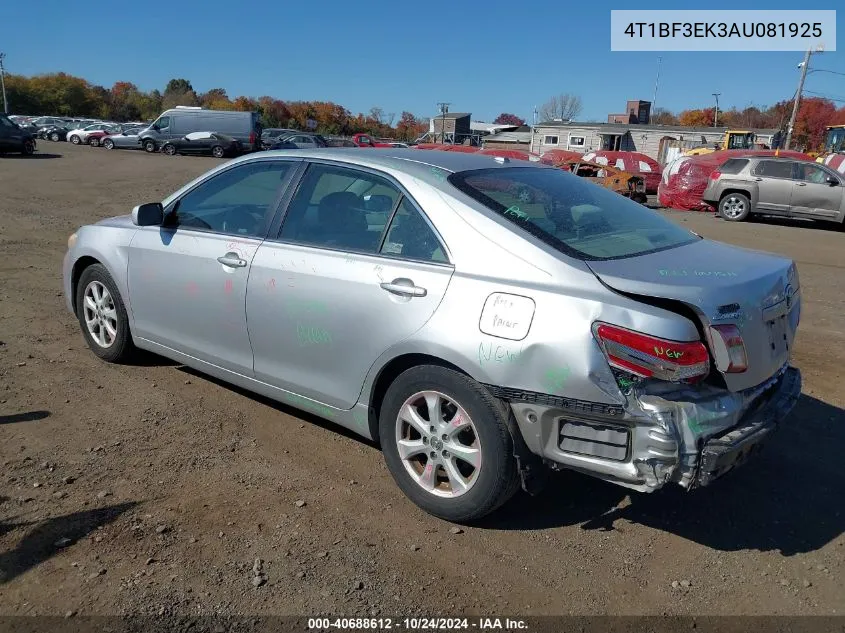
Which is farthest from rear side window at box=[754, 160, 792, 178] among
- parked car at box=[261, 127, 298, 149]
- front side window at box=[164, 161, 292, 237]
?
parked car at box=[261, 127, 298, 149]

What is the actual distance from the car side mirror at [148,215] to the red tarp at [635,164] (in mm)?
22134

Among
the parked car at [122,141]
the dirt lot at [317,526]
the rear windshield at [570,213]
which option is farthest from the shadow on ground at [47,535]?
the parked car at [122,141]

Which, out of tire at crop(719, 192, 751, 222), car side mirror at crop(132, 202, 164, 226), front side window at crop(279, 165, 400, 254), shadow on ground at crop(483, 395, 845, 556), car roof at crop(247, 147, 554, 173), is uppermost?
car roof at crop(247, 147, 554, 173)

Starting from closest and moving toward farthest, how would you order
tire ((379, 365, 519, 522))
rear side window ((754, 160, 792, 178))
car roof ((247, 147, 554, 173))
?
tire ((379, 365, 519, 522)), car roof ((247, 147, 554, 173)), rear side window ((754, 160, 792, 178))

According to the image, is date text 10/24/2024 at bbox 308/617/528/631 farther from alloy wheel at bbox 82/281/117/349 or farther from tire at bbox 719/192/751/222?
tire at bbox 719/192/751/222

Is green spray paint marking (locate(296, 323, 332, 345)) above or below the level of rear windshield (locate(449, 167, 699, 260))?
below

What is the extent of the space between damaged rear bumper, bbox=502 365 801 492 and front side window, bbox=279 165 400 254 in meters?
1.22

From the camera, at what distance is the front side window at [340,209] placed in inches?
135

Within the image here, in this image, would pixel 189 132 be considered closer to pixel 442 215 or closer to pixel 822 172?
pixel 822 172

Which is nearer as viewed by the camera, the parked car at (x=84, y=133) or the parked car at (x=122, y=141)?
the parked car at (x=122, y=141)

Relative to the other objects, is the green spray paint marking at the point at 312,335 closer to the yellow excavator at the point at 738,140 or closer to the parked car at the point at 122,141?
the parked car at the point at 122,141

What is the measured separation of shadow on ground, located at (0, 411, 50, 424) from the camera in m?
3.99

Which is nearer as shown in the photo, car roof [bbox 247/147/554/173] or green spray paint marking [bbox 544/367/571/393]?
green spray paint marking [bbox 544/367/571/393]

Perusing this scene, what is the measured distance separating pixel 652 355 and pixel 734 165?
707 inches
